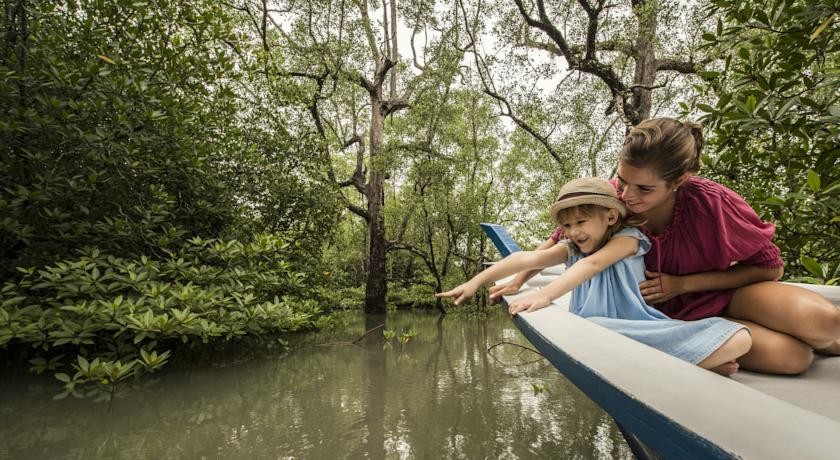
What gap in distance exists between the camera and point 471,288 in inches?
57.9

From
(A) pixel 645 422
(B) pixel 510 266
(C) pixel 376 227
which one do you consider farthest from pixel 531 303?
(C) pixel 376 227

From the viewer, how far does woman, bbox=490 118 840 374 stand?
3.95 ft

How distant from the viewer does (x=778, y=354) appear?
1195mm

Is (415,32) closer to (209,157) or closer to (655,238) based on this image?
(209,157)

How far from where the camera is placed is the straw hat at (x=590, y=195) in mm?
1367

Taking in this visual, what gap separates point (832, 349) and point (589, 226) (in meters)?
0.83

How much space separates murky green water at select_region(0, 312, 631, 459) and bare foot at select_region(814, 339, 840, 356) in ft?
5.07

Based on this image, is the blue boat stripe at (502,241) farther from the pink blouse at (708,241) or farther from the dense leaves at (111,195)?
the dense leaves at (111,195)

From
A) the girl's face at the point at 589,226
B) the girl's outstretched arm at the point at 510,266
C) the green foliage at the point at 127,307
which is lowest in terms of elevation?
the green foliage at the point at 127,307

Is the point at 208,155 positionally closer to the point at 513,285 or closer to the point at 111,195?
the point at 111,195

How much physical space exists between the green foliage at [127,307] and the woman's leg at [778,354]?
10.2ft

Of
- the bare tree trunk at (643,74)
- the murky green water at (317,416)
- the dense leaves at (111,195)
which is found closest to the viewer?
the murky green water at (317,416)

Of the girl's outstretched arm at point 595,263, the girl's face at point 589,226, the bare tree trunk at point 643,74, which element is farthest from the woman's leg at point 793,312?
the bare tree trunk at point 643,74

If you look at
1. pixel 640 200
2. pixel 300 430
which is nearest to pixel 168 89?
pixel 300 430
